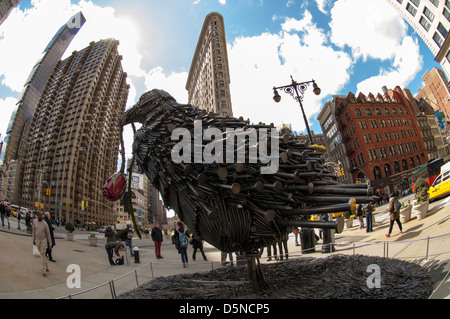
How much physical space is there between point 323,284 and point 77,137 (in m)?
72.7

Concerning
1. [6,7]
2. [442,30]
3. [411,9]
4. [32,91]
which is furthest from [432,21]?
[32,91]

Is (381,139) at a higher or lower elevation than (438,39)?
lower

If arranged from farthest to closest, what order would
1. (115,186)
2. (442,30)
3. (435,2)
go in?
Answer: 1. (442,30)
2. (435,2)
3. (115,186)

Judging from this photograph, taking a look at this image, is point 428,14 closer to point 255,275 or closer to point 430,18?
point 430,18

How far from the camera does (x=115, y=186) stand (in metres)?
4.02

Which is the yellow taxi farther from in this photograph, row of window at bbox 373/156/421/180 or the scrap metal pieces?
row of window at bbox 373/156/421/180

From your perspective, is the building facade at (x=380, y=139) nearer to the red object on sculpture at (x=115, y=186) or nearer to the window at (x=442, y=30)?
the window at (x=442, y=30)

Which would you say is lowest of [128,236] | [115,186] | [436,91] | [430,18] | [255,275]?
[128,236]

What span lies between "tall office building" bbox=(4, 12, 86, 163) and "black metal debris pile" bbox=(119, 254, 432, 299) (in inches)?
4768

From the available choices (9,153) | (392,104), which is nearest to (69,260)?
(392,104)

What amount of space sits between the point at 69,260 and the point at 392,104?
2311 inches

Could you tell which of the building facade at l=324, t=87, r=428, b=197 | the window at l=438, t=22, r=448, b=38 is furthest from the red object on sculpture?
the building facade at l=324, t=87, r=428, b=197

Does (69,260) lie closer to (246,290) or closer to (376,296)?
(246,290)

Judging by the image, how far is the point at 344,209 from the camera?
2305 mm
